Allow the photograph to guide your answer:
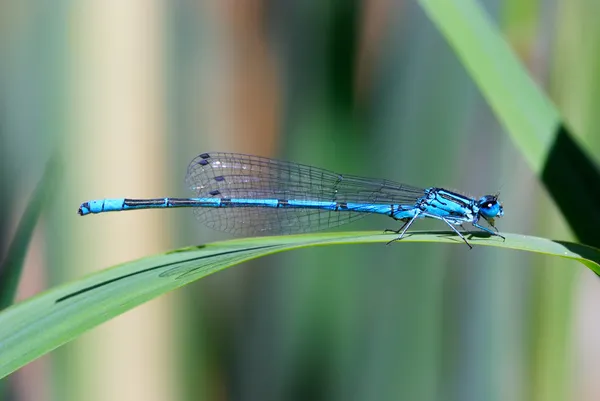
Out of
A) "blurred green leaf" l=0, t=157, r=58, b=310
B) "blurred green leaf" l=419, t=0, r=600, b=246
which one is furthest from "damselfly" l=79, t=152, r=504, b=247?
"blurred green leaf" l=419, t=0, r=600, b=246

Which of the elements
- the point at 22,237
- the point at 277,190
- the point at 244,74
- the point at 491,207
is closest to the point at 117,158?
the point at 22,237

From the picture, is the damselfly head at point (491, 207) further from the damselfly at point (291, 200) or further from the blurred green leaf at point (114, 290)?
the blurred green leaf at point (114, 290)

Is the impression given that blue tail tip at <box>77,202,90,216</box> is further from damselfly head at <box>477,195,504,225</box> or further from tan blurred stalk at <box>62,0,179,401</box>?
damselfly head at <box>477,195,504,225</box>

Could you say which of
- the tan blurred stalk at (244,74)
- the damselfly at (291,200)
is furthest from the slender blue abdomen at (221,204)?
the tan blurred stalk at (244,74)

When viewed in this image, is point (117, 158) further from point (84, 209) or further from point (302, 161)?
point (302, 161)

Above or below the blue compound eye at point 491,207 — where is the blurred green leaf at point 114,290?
below

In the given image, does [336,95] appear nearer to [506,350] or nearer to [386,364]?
[386,364]

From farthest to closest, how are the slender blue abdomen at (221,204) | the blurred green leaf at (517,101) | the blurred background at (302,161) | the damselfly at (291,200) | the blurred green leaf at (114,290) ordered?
1. the damselfly at (291,200)
2. the slender blue abdomen at (221,204)
3. the blurred background at (302,161)
4. the blurred green leaf at (517,101)
5. the blurred green leaf at (114,290)
